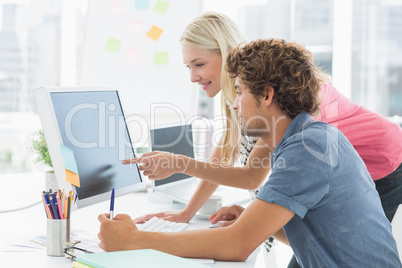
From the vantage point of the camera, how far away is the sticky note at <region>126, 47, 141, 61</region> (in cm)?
263

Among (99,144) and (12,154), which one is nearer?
(99,144)

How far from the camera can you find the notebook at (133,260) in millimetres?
862

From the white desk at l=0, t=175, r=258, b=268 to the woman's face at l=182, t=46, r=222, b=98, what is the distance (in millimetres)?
495

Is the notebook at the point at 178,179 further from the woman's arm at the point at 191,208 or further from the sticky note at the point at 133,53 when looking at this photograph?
the sticky note at the point at 133,53

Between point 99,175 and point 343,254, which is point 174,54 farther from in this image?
point 343,254

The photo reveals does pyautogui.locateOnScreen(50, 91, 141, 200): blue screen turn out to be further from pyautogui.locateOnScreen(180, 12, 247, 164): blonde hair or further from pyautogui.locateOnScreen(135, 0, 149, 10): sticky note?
pyautogui.locateOnScreen(135, 0, 149, 10): sticky note

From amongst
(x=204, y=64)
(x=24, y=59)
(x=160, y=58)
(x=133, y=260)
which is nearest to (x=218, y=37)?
(x=204, y=64)

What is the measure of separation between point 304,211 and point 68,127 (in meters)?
0.66

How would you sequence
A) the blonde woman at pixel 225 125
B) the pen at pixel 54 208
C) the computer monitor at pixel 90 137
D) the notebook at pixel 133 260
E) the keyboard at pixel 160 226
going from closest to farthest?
the notebook at pixel 133 260 < the pen at pixel 54 208 < the computer monitor at pixel 90 137 < the keyboard at pixel 160 226 < the blonde woman at pixel 225 125

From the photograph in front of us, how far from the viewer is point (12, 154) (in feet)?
11.8

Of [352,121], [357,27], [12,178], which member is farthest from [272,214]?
[357,27]

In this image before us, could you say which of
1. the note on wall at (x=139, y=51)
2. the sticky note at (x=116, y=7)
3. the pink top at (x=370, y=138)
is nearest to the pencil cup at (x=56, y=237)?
the pink top at (x=370, y=138)

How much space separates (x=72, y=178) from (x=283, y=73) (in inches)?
23.7

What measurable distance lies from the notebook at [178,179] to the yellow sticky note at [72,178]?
0.59 meters
